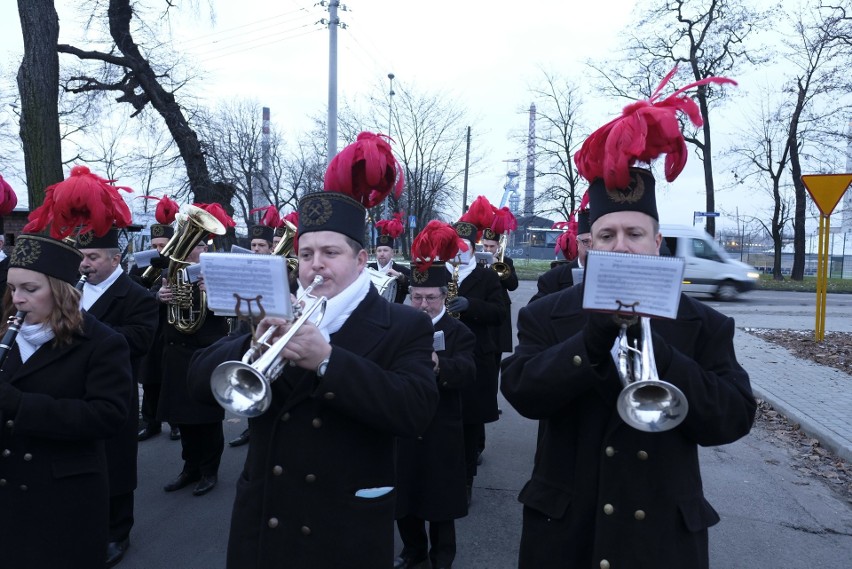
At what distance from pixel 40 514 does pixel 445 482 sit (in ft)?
7.47

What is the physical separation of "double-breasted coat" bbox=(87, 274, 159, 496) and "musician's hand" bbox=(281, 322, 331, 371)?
107 inches

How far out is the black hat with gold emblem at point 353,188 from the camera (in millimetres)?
2684

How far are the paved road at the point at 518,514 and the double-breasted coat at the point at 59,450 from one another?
5.11ft

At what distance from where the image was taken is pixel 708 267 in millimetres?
23438

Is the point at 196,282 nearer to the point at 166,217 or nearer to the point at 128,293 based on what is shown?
the point at 128,293

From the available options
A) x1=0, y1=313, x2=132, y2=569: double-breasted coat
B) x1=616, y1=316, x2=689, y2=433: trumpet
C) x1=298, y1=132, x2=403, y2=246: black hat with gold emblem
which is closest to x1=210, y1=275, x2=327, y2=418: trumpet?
x1=298, y1=132, x2=403, y2=246: black hat with gold emblem

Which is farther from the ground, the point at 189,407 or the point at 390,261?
the point at 390,261

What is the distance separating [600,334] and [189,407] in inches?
180

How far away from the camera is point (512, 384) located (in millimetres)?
2402

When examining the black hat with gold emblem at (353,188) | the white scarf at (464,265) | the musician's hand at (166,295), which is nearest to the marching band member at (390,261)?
the white scarf at (464,265)

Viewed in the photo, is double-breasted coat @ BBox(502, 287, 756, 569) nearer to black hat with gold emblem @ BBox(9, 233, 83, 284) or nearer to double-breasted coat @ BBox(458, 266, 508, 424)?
black hat with gold emblem @ BBox(9, 233, 83, 284)

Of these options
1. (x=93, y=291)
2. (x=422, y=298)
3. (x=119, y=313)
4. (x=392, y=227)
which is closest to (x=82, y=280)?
(x=93, y=291)

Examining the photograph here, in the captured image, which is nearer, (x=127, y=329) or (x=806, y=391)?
(x=127, y=329)

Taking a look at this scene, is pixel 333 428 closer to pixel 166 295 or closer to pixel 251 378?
pixel 251 378
